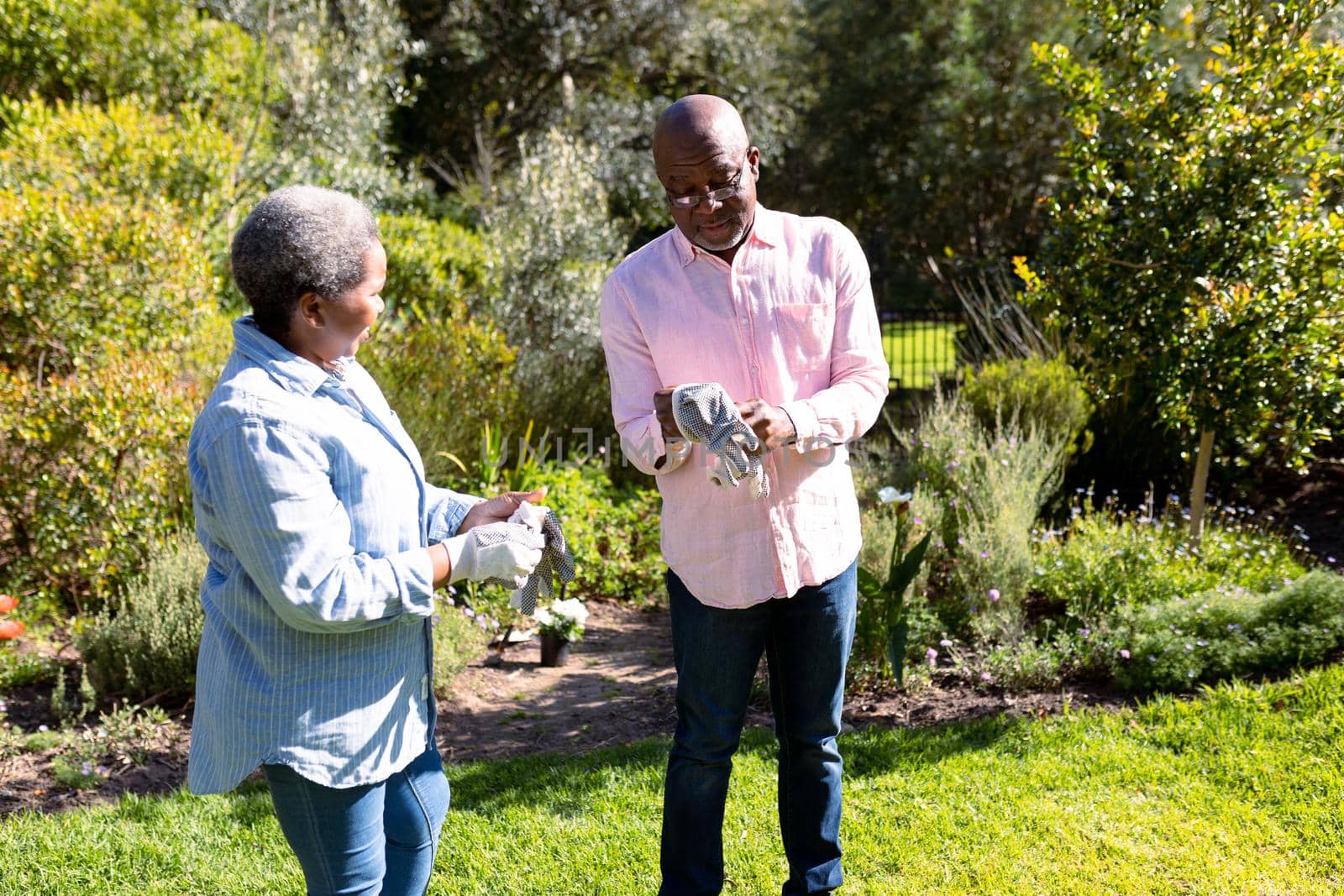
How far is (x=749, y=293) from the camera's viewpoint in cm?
231

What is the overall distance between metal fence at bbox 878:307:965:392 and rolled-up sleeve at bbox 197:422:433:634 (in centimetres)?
674

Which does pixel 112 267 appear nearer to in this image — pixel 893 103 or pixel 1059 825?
pixel 1059 825

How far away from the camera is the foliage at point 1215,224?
4270mm

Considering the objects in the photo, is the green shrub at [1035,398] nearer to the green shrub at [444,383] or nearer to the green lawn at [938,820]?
the green lawn at [938,820]

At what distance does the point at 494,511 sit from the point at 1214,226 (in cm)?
361

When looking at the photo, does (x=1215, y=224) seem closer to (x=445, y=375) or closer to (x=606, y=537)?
(x=606, y=537)

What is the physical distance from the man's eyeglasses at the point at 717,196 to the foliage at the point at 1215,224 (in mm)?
A: 2878

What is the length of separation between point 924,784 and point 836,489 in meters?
1.32

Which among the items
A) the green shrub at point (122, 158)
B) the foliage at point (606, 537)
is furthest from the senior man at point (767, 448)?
the green shrub at point (122, 158)

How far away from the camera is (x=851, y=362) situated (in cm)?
237

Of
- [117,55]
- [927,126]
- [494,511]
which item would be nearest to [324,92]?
[117,55]

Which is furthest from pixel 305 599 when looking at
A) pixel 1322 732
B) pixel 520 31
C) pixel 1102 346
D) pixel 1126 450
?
pixel 520 31

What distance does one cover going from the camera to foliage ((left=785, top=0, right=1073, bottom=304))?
1192 centimetres

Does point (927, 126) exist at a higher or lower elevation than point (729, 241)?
higher
